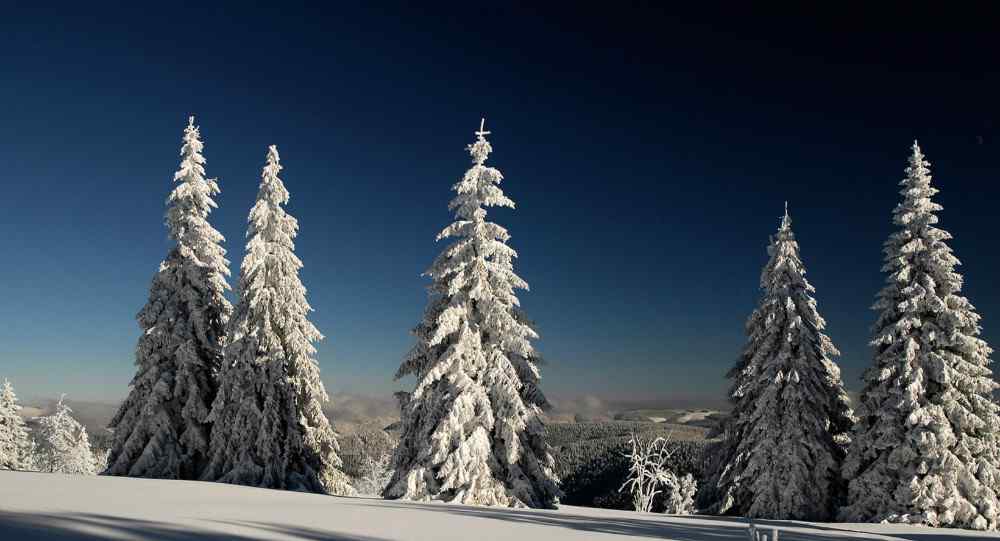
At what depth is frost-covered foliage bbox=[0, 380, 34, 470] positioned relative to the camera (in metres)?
45.2

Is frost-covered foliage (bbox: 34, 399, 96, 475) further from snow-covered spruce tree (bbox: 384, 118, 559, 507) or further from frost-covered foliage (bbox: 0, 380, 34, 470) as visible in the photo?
snow-covered spruce tree (bbox: 384, 118, 559, 507)

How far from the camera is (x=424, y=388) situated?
21.3 m

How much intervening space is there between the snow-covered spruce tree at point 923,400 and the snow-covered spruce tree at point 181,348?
25.4 metres

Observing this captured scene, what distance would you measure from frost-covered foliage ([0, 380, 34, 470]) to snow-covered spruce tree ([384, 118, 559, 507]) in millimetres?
38077

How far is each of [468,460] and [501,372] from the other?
2850 mm

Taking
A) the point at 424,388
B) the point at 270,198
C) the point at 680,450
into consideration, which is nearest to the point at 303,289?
the point at 270,198

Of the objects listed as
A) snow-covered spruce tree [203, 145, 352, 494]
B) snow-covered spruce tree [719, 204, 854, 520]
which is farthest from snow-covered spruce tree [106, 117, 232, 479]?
snow-covered spruce tree [719, 204, 854, 520]

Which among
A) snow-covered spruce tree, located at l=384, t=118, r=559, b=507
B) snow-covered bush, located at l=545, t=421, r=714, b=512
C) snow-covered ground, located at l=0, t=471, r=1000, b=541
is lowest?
snow-covered bush, located at l=545, t=421, r=714, b=512

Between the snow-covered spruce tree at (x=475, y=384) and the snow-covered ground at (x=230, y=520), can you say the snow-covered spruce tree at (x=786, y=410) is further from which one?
the snow-covered spruce tree at (x=475, y=384)

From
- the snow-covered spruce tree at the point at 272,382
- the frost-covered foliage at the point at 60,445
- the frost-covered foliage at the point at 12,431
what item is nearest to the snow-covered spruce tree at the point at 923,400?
the snow-covered spruce tree at the point at 272,382

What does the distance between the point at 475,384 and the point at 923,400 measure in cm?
1675

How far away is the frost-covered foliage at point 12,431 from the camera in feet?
148

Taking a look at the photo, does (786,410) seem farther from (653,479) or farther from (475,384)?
(653,479)

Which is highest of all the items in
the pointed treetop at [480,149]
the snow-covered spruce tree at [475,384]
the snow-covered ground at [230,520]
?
the pointed treetop at [480,149]
